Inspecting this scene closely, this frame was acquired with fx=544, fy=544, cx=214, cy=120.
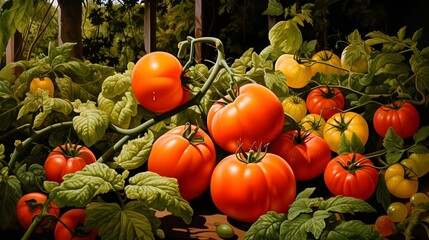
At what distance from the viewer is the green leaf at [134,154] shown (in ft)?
3.09

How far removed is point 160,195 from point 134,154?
18cm

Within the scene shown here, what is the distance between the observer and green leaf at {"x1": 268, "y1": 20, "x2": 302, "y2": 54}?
1.47m

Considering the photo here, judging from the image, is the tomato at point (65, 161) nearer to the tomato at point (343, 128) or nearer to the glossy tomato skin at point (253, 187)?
the glossy tomato skin at point (253, 187)

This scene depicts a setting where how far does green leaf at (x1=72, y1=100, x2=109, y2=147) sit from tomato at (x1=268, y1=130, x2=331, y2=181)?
13.1 inches

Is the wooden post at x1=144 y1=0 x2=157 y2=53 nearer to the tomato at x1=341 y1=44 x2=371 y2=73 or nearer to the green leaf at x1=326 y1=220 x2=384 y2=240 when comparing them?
the tomato at x1=341 y1=44 x2=371 y2=73

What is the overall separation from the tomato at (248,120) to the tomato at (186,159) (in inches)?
1.4

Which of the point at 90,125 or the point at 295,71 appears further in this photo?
the point at 295,71

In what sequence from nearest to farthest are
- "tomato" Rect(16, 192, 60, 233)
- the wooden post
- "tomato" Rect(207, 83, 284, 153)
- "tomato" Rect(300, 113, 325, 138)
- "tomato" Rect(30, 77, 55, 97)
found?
"tomato" Rect(16, 192, 60, 233) → "tomato" Rect(207, 83, 284, 153) → "tomato" Rect(30, 77, 55, 97) → "tomato" Rect(300, 113, 325, 138) → the wooden post

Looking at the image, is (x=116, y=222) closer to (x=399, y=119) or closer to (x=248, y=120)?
(x=248, y=120)

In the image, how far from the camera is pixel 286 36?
4.87 ft

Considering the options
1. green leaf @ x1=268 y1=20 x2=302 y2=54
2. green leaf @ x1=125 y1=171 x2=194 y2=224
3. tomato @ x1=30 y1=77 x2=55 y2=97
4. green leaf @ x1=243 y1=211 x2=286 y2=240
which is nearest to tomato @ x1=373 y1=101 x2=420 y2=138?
green leaf @ x1=268 y1=20 x2=302 y2=54

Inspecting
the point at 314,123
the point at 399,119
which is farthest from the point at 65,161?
the point at 399,119

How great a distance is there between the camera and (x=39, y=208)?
0.90m

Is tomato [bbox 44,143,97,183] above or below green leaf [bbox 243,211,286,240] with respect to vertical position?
above
